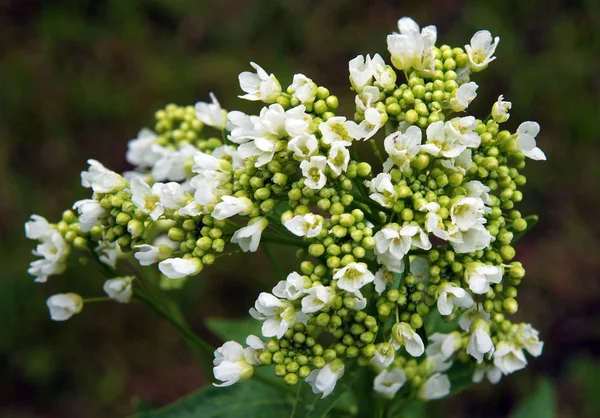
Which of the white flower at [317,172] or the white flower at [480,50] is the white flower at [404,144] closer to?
the white flower at [317,172]

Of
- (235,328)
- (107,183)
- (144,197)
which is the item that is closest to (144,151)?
(107,183)

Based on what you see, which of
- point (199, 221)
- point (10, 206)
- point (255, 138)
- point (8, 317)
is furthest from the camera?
point (10, 206)

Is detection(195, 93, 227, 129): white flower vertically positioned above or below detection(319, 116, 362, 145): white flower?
above

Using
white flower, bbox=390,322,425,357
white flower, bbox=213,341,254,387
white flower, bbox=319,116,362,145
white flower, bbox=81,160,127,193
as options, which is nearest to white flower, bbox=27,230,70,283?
white flower, bbox=81,160,127,193

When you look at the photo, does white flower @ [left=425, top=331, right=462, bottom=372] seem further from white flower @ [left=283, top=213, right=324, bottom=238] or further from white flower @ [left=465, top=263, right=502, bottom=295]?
white flower @ [left=283, top=213, right=324, bottom=238]

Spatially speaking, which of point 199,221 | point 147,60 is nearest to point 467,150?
point 199,221

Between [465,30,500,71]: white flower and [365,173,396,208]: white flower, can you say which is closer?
[365,173,396,208]: white flower

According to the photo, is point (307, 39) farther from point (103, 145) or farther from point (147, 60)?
point (103, 145)

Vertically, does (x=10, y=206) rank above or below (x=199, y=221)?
above
